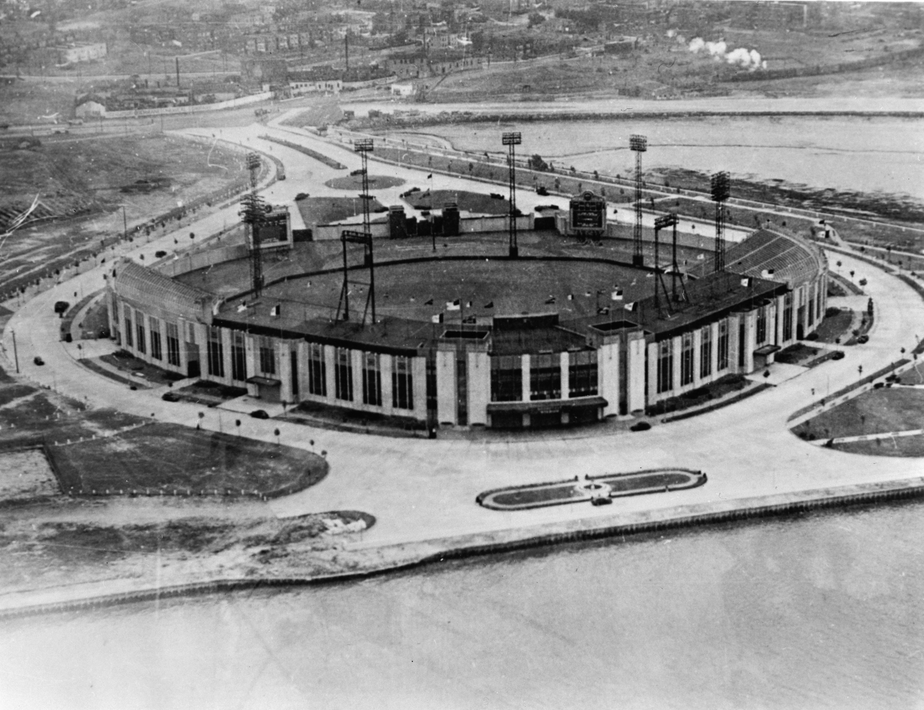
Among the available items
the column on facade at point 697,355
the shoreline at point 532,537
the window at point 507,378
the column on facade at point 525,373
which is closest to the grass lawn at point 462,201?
the column on facade at point 697,355

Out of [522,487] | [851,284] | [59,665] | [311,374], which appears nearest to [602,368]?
[522,487]

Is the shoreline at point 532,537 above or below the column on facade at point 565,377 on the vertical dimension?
below

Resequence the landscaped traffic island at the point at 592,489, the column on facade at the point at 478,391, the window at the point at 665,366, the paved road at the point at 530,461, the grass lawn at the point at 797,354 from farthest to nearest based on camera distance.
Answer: the grass lawn at the point at 797,354, the window at the point at 665,366, the column on facade at the point at 478,391, the landscaped traffic island at the point at 592,489, the paved road at the point at 530,461

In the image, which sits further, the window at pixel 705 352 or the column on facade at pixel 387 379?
the window at pixel 705 352

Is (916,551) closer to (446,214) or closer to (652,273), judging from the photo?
(652,273)

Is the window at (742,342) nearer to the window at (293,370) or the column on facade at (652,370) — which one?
the column on facade at (652,370)

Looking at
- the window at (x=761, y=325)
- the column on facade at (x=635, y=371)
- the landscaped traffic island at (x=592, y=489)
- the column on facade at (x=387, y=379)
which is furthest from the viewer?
the window at (x=761, y=325)
